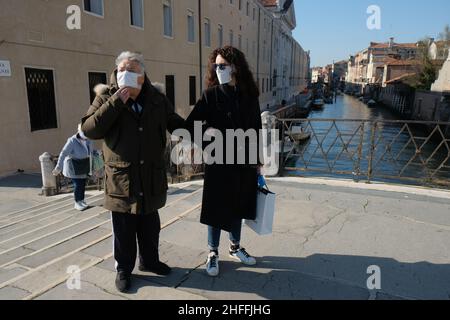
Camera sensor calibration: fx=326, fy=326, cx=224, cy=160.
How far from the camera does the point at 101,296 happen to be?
2.31 metres

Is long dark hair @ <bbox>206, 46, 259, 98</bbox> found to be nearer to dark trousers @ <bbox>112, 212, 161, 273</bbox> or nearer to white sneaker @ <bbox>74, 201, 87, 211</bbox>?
dark trousers @ <bbox>112, 212, 161, 273</bbox>

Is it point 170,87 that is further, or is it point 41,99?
point 170,87

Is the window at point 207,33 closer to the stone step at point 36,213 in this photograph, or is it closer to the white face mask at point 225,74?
the stone step at point 36,213

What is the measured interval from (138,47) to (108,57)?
2199 millimetres

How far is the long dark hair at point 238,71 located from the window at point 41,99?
→ 8.06 meters

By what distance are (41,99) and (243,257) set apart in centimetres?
874

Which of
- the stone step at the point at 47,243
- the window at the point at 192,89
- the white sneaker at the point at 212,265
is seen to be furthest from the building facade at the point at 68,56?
the white sneaker at the point at 212,265

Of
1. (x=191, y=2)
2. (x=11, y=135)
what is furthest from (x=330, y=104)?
(x=11, y=135)

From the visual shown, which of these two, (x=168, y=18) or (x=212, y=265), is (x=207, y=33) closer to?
(x=168, y=18)

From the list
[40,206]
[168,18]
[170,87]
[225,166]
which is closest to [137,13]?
[168,18]

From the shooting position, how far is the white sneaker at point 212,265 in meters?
2.63

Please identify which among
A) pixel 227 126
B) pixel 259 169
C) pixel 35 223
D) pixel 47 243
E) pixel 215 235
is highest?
A: pixel 227 126

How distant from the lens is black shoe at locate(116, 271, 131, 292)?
2373 millimetres

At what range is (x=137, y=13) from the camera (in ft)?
44.3
